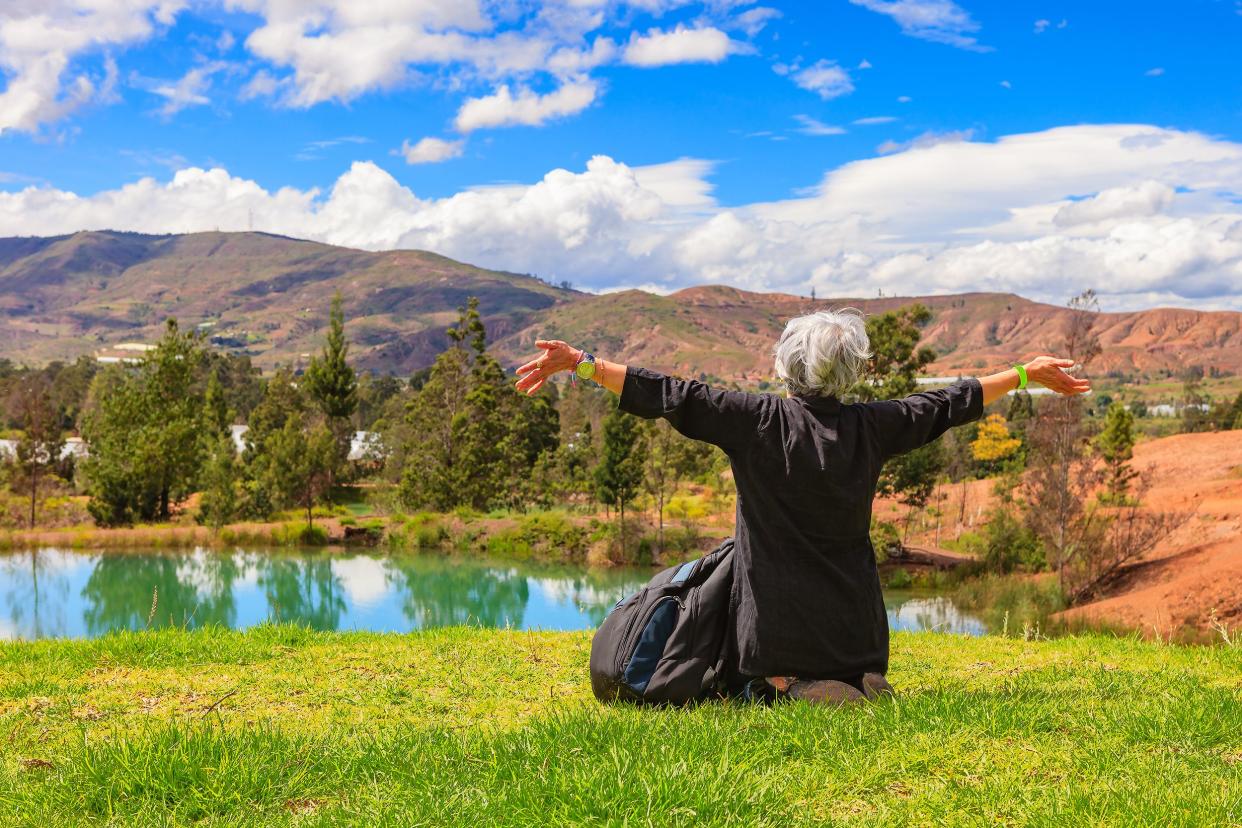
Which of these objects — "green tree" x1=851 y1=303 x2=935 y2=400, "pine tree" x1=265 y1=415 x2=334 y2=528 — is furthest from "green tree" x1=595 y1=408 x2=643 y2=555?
"pine tree" x1=265 y1=415 x2=334 y2=528

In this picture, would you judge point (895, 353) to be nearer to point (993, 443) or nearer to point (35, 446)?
point (993, 443)

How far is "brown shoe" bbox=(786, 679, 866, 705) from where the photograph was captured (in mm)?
3861

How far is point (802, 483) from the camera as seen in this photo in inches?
152

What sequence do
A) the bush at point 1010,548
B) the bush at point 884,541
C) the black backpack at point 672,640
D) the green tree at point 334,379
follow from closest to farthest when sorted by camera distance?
the black backpack at point 672,640 < the bush at point 1010,548 < the bush at point 884,541 < the green tree at point 334,379

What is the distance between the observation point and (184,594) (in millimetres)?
21297

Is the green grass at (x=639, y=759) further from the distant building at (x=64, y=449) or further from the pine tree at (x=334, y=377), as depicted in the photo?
the distant building at (x=64, y=449)

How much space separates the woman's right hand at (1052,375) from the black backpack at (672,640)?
1.56 metres

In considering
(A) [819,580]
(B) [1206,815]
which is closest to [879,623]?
(A) [819,580]

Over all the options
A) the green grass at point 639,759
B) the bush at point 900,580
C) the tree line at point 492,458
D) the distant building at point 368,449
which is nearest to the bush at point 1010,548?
the tree line at point 492,458

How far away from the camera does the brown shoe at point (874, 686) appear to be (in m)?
4.00

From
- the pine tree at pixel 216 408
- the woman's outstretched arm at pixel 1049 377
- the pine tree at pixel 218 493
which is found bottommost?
the pine tree at pixel 218 493

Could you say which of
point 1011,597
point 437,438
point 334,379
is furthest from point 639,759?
point 334,379

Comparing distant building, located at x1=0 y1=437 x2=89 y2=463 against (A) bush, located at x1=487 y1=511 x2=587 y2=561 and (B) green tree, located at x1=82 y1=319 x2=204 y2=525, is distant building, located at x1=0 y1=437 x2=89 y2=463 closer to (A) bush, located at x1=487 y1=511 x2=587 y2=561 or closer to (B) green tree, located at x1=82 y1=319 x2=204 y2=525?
(B) green tree, located at x1=82 y1=319 x2=204 y2=525

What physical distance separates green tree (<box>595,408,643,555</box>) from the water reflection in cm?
253
